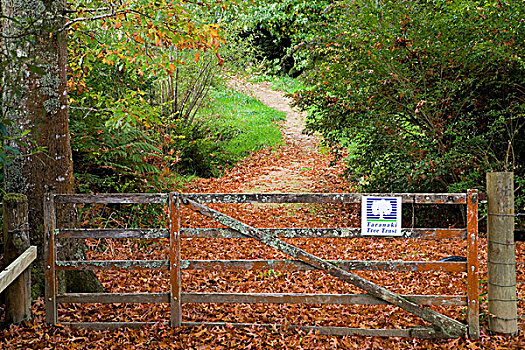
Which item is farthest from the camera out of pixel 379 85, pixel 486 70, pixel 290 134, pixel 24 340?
pixel 290 134

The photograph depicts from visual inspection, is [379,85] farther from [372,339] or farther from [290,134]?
[290,134]

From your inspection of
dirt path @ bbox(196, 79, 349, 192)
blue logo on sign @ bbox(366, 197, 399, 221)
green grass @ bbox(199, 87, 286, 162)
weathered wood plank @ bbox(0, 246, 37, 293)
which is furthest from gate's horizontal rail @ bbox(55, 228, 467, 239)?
green grass @ bbox(199, 87, 286, 162)

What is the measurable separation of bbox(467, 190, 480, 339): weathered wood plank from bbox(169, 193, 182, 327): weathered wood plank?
8.26ft

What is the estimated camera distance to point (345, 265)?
4.26 meters

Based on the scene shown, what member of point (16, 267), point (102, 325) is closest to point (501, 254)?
point (102, 325)

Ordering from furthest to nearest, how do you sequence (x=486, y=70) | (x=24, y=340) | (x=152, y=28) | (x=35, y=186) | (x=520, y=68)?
(x=486, y=70) → (x=520, y=68) → (x=152, y=28) → (x=35, y=186) → (x=24, y=340)

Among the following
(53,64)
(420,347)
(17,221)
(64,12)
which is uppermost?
(64,12)

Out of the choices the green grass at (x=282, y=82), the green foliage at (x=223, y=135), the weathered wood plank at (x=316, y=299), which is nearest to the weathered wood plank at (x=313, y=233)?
the weathered wood plank at (x=316, y=299)

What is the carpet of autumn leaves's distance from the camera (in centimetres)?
411

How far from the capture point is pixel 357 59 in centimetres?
807

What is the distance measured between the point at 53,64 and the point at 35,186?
1157 mm

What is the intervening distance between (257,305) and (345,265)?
1212 mm

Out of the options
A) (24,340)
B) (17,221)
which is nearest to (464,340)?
(24,340)

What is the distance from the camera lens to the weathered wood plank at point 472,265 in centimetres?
402
